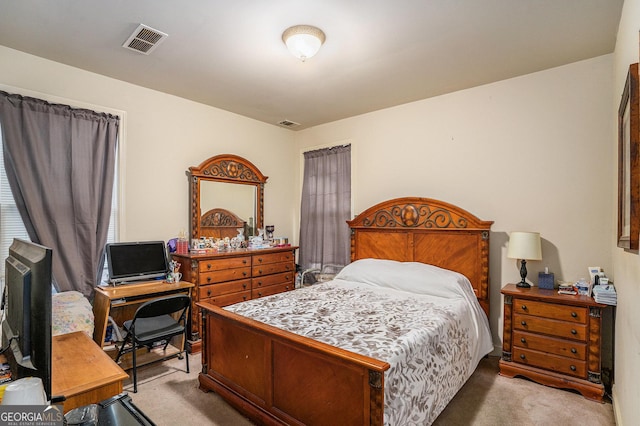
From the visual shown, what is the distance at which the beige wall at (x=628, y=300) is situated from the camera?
156 centimetres

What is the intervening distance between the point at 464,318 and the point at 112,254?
328 centimetres

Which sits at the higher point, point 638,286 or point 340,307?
point 638,286

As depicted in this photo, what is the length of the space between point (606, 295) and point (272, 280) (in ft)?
10.7

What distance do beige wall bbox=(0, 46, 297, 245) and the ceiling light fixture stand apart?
1927 mm

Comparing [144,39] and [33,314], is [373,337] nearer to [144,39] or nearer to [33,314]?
[33,314]

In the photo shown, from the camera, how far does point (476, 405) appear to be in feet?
7.97

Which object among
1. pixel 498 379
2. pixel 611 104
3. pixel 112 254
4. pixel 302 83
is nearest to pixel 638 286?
pixel 498 379

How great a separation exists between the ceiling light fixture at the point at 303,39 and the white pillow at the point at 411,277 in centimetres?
216

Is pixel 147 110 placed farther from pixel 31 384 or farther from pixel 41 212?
pixel 31 384

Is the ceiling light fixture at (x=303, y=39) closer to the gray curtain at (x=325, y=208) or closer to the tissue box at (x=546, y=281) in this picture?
the gray curtain at (x=325, y=208)

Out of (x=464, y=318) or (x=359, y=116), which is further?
(x=359, y=116)

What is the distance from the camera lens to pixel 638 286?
59.6 inches

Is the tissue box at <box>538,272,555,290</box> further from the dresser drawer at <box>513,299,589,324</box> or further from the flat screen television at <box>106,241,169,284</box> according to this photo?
the flat screen television at <box>106,241,169,284</box>
